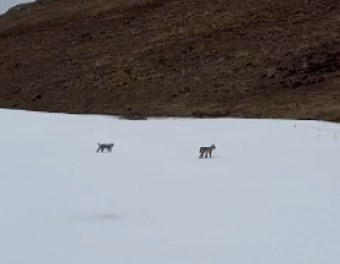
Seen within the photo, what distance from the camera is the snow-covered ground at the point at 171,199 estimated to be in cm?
899

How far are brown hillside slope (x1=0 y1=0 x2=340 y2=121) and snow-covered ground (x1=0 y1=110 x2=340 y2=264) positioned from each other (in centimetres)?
1147

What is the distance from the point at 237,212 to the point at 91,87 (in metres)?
33.5

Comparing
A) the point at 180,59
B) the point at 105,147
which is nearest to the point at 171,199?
the point at 105,147

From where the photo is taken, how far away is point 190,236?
970 cm

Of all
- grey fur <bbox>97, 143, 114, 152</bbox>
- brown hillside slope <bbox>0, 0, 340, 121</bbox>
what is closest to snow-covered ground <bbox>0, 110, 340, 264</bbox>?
grey fur <bbox>97, 143, 114, 152</bbox>

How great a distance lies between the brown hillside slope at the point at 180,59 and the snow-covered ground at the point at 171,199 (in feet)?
37.6

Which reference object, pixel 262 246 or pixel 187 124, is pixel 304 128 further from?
pixel 262 246

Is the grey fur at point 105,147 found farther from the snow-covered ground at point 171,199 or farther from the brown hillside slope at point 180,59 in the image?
the brown hillside slope at point 180,59

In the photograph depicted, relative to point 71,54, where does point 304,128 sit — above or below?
below

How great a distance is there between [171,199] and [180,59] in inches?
1284

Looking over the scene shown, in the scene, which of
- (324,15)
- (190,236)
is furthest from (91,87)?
(190,236)

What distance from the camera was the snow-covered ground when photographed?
899 centimetres

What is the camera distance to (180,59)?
44.4m

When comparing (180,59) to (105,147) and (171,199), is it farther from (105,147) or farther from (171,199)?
(171,199)
